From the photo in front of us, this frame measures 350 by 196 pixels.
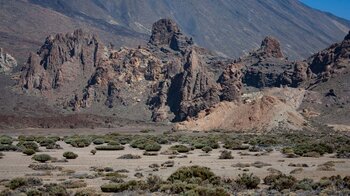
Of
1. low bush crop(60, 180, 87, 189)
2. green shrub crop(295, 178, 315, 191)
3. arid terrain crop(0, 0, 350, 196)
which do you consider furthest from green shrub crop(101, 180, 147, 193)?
green shrub crop(295, 178, 315, 191)

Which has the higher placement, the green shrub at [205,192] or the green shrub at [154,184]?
the green shrub at [205,192]

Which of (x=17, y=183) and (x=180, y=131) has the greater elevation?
(x=17, y=183)

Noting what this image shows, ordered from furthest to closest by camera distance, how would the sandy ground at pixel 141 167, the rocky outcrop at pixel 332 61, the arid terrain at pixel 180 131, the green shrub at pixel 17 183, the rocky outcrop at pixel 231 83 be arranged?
the rocky outcrop at pixel 231 83, the rocky outcrop at pixel 332 61, the sandy ground at pixel 141 167, the arid terrain at pixel 180 131, the green shrub at pixel 17 183

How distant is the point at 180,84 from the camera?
18150 cm

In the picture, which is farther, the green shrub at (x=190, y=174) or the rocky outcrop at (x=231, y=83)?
the rocky outcrop at (x=231, y=83)

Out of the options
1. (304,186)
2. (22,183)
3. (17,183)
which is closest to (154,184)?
(22,183)

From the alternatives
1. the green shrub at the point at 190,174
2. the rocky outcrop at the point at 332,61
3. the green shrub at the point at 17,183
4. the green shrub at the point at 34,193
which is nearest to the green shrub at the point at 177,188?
the green shrub at the point at 190,174

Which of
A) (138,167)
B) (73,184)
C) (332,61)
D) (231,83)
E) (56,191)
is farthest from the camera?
(332,61)

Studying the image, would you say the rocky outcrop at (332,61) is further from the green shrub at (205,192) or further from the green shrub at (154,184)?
the green shrub at (205,192)

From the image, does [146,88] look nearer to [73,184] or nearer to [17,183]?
[73,184]

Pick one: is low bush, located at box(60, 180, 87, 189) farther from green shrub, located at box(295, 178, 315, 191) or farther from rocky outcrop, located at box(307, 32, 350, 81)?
rocky outcrop, located at box(307, 32, 350, 81)

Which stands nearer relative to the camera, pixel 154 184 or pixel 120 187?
pixel 120 187

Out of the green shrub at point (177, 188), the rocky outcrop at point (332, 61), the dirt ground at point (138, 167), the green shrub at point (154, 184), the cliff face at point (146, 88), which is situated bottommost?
the dirt ground at point (138, 167)

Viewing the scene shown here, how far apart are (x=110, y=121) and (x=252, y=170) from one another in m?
118
